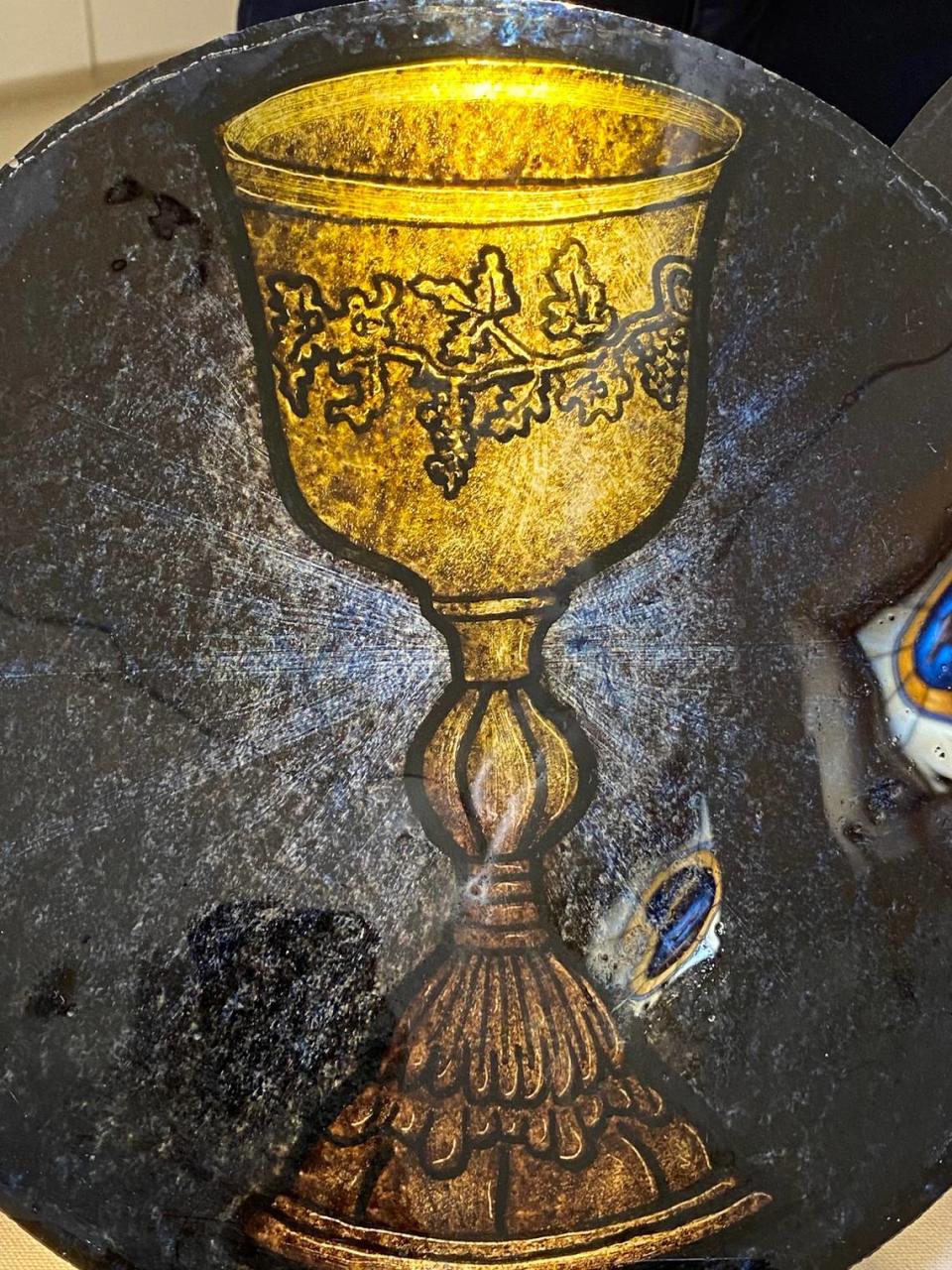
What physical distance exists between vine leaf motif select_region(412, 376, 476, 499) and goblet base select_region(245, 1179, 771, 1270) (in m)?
Result: 0.44

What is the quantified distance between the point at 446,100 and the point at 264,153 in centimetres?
10

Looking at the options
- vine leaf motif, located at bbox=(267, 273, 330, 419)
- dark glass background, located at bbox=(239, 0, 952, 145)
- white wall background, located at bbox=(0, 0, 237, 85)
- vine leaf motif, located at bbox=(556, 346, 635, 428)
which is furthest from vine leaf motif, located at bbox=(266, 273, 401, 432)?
white wall background, located at bbox=(0, 0, 237, 85)

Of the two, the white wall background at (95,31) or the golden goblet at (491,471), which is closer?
the golden goblet at (491,471)

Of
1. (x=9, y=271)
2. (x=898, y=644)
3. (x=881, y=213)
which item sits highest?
(x=881, y=213)

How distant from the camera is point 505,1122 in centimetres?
81

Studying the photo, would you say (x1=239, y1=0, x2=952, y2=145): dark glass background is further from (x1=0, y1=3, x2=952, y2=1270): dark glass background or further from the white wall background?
the white wall background

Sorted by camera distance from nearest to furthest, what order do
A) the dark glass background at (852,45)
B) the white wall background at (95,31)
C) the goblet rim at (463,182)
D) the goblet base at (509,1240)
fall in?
the goblet rim at (463,182) → the goblet base at (509,1240) → the dark glass background at (852,45) → the white wall background at (95,31)

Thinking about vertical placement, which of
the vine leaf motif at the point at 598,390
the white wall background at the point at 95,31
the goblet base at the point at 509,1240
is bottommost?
the goblet base at the point at 509,1240

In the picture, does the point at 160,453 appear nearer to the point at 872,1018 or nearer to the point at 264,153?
the point at 264,153

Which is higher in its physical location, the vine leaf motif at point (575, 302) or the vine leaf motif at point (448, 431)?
the vine leaf motif at point (575, 302)

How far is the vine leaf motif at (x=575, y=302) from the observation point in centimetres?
73

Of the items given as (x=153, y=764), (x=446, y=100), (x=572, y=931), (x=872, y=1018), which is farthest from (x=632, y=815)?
(x=446, y=100)

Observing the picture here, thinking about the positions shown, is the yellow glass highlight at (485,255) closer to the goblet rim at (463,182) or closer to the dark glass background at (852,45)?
the goblet rim at (463,182)

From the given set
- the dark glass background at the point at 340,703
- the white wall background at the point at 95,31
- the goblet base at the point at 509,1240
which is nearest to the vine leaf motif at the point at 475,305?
the dark glass background at the point at 340,703
